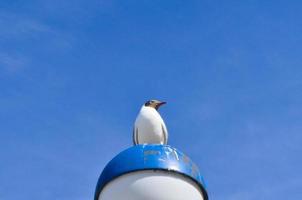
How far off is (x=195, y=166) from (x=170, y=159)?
2.43ft

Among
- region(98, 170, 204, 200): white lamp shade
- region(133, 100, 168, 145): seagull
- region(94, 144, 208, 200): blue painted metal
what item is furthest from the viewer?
region(133, 100, 168, 145): seagull

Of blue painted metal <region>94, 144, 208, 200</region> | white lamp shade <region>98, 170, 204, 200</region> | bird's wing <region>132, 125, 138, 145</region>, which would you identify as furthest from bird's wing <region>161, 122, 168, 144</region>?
white lamp shade <region>98, 170, 204, 200</region>

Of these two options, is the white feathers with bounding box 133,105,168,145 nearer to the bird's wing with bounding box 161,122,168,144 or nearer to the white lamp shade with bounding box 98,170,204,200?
the bird's wing with bounding box 161,122,168,144

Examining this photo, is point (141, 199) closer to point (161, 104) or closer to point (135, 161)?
point (135, 161)

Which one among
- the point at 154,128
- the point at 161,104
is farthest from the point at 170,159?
the point at 161,104

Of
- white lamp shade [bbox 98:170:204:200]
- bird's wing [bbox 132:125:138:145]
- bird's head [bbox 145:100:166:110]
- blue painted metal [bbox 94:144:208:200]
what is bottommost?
white lamp shade [bbox 98:170:204:200]

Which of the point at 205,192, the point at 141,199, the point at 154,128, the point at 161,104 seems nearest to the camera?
the point at 141,199

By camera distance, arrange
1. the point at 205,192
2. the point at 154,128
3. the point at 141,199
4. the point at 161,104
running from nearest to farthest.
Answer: the point at 141,199, the point at 205,192, the point at 154,128, the point at 161,104

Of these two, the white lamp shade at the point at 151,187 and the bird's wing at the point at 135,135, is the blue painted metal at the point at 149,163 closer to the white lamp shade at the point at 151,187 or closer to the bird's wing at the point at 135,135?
the white lamp shade at the point at 151,187

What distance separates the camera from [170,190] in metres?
12.9

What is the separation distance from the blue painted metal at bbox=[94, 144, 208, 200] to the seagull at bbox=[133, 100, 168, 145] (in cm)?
98

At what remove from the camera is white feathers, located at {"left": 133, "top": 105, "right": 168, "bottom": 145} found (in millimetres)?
14828

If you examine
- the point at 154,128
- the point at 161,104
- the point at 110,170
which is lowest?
the point at 110,170

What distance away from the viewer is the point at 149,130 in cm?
1481
